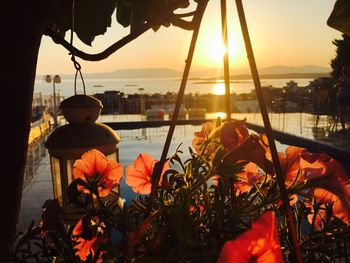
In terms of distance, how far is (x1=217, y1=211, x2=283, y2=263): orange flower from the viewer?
0.36 metres

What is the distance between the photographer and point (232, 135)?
60 cm

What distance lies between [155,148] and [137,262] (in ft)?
34.8

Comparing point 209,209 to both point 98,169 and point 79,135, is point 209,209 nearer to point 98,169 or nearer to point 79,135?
point 98,169

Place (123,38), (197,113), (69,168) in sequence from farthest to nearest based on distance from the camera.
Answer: (197,113), (69,168), (123,38)

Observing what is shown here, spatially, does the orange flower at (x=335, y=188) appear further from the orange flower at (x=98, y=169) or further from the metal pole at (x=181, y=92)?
the orange flower at (x=98, y=169)

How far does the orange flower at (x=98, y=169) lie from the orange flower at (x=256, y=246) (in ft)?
1.51

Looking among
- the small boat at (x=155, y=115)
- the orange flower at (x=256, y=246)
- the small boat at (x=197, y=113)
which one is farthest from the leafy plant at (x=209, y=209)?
the small boat at (x=197, y=113)

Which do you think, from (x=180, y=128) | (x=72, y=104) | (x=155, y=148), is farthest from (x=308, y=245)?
(x=180, y=128)

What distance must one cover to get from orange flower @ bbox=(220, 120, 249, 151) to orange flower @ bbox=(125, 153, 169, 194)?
0.28 m

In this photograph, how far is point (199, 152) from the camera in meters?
0.74

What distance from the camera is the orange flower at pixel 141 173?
85 cm

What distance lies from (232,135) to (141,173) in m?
0.31

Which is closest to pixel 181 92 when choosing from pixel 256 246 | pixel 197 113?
pixel 256 246

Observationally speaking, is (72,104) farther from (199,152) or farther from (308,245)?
(308,245)
